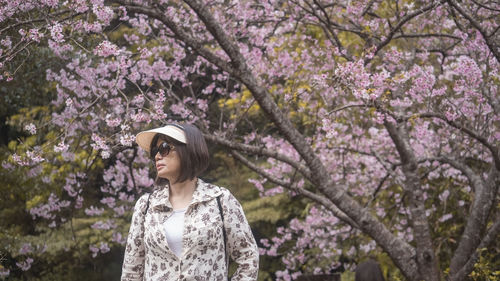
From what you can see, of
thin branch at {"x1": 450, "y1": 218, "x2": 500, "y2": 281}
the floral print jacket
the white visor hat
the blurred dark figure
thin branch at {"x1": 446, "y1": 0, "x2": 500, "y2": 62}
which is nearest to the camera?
the floral print jacket

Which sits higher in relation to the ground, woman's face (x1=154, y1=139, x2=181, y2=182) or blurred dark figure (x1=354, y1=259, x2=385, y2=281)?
woman's face (x1=154, y1=139, x2=181, y2=182)

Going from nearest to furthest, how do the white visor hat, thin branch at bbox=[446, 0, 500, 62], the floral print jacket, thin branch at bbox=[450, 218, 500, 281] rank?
the floral print jacket, the white visor hat, thin branch at bbox=[446, 0, 500, 62], thin branch at bbox=[450, 218, 500, 281]

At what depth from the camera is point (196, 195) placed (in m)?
2.50

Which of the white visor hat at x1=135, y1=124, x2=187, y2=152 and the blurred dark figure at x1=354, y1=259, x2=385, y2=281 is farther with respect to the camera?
the blurred dark figure at x1=354, y1=259, x2=385, y2=281

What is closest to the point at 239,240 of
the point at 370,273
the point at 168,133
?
the point at 168,133

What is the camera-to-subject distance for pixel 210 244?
95.9 inches

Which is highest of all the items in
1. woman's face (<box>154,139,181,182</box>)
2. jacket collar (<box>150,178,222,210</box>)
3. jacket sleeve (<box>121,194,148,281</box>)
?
woman's face (<box>154,139,181,182</box>)

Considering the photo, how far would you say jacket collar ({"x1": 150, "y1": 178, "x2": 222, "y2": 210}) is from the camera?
8.18ft

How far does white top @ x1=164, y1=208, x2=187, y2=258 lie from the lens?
2428mm

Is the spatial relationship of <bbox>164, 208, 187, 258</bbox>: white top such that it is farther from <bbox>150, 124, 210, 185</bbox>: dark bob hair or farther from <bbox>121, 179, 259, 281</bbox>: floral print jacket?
<bbox>150, 124, 210, 185</bbox>: dark bob hair

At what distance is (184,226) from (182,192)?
0.20 m

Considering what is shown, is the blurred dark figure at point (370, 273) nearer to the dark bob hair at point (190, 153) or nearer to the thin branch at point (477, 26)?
the dark bob hair at point (190, 153)

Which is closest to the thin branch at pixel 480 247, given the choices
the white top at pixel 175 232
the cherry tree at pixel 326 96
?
the cherry tree at pixel 326 96

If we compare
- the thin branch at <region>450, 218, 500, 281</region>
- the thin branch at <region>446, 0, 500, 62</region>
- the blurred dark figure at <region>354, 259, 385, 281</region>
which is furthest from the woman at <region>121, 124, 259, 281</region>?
the thin branch at <region>450, 218, 500, 281</region>
